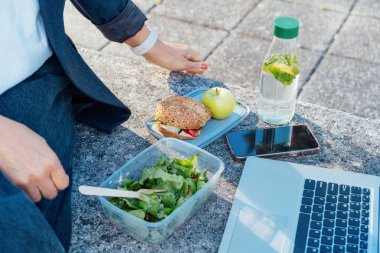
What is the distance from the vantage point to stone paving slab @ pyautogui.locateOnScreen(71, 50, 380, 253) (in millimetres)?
1536

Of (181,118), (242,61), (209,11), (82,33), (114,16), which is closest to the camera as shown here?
(181,118)

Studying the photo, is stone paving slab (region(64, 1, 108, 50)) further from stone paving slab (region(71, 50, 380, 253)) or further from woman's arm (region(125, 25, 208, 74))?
woman's arm (region(125, 25, 208, 74))

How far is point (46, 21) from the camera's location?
5.44 ft

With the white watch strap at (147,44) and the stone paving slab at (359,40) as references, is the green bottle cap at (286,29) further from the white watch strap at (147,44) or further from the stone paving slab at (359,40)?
the stone paving slab at (359,40)

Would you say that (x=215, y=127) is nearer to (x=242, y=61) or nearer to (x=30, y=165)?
(x=30, y=165)

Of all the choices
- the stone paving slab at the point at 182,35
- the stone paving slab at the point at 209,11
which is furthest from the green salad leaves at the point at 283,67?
the stone paving slab at the point at 209,11

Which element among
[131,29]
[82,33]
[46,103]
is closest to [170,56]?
[131,29]

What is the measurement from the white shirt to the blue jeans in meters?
0.04

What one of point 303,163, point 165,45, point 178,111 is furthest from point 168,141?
point 165,45

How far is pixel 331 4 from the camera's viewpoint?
3.66 metres

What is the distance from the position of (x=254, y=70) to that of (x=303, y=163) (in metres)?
1.43

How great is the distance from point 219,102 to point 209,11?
1818 mm

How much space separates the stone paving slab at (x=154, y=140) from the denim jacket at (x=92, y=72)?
1.9 inches

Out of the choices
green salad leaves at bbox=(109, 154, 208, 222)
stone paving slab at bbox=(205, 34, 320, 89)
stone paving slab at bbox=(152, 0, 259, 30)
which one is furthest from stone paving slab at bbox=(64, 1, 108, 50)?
green salad leaves at bbox=(109, 154, 208, 222)
